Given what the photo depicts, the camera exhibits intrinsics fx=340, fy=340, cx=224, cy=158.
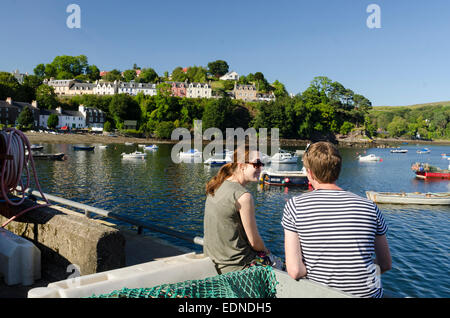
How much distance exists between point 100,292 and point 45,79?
177 meters

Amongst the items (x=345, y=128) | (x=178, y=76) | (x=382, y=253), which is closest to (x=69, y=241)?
(x=382, y=253)

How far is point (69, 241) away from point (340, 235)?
13.6 ft

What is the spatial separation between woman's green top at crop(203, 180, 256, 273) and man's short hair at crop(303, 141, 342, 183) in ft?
3.89

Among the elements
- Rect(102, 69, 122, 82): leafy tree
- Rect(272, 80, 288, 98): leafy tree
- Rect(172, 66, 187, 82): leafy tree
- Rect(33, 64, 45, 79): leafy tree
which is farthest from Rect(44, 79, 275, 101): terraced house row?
Rect(172, 66, 187, 82): leafy tree

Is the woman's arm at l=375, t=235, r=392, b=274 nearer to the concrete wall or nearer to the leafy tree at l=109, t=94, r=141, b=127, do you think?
the concrete wall

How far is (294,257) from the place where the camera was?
327 centimetres

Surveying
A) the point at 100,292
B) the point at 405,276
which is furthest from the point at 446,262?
the point at 100,292

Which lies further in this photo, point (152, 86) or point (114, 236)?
point (152, 86)

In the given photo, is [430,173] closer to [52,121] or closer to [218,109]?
[218,109]

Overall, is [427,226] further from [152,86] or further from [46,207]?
[152,86]

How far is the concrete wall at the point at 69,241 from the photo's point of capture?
493 centimetres

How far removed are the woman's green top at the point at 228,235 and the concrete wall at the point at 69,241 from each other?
1569 mm

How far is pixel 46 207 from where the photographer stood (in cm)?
627

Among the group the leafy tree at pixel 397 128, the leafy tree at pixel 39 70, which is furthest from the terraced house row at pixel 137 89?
the leafy tree at pixel 397 128
